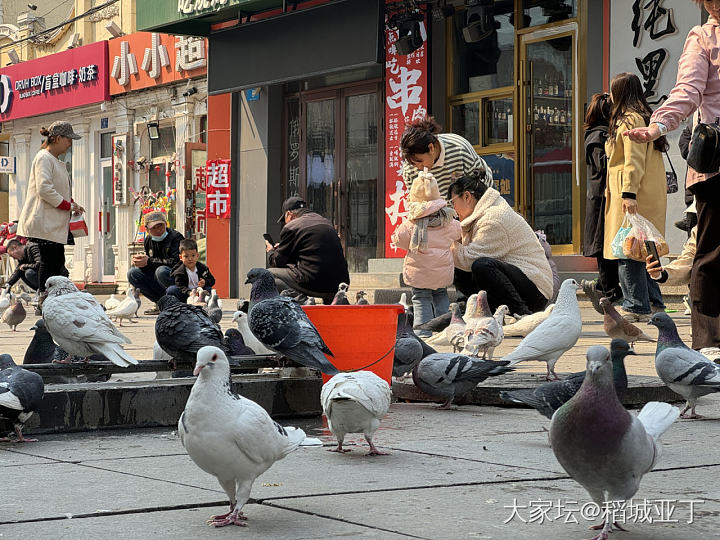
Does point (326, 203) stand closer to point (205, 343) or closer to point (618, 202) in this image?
point (618, 202)

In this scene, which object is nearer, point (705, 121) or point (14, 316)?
point (705, 121)

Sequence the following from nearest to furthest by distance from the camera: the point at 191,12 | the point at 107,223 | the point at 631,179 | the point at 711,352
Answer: the point at 711,352, the point at 631,179, the point at 191,12, the point at 107,223

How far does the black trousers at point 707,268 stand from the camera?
6.66 m

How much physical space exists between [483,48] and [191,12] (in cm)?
553

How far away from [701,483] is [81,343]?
3580 mm

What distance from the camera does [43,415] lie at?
482 cm

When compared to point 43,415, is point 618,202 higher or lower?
higher

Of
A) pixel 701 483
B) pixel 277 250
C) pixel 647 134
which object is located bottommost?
pixel 701 483

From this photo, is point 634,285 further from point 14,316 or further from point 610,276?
point 14,316

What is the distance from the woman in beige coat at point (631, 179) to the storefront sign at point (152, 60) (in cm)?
1427

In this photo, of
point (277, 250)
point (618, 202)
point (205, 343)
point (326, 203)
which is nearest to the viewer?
point (205, 343)

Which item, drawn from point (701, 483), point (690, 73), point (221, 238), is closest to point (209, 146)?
point (221, 238)

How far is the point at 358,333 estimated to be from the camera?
543 cm

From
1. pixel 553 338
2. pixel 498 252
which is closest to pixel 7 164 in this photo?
pixel 498 252
